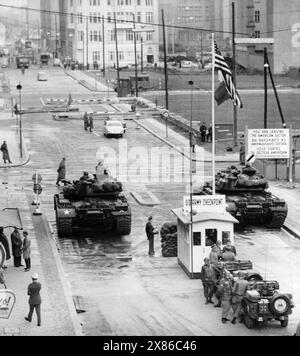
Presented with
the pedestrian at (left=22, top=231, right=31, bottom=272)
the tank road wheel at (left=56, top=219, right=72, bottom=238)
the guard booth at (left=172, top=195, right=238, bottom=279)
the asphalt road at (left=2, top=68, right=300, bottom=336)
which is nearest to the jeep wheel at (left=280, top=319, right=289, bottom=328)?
the asphalt road at (left=2, top=68, right=300, bottom=336)

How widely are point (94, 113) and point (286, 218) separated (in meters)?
44.1

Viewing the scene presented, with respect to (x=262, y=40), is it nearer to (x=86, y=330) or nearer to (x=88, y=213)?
(x=88, y=213)

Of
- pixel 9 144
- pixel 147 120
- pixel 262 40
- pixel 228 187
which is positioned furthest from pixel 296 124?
pixel 262 40

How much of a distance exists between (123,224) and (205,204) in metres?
5.23

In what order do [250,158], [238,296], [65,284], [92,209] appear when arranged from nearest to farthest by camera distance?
1. [238,296]
2. [65,284]
3. [92,209]
4. [250,158]

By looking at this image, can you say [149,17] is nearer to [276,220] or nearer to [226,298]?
[276,220]

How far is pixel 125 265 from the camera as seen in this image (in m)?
34.0

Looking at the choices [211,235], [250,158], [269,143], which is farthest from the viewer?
[269,143]

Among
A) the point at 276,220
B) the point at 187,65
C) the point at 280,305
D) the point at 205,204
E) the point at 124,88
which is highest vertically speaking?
the point at 205,204

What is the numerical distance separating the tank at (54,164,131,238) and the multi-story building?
14593 centimetres

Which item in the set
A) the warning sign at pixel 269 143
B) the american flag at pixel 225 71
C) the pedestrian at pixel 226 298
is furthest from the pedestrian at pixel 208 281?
the warning sign at pixel 269 143

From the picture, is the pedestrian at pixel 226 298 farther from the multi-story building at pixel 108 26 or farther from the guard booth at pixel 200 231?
the multi-story building at pixel 108 26

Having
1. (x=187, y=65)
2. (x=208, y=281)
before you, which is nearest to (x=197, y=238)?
(x=208, y=281)

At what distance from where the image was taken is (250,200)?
39938mm
